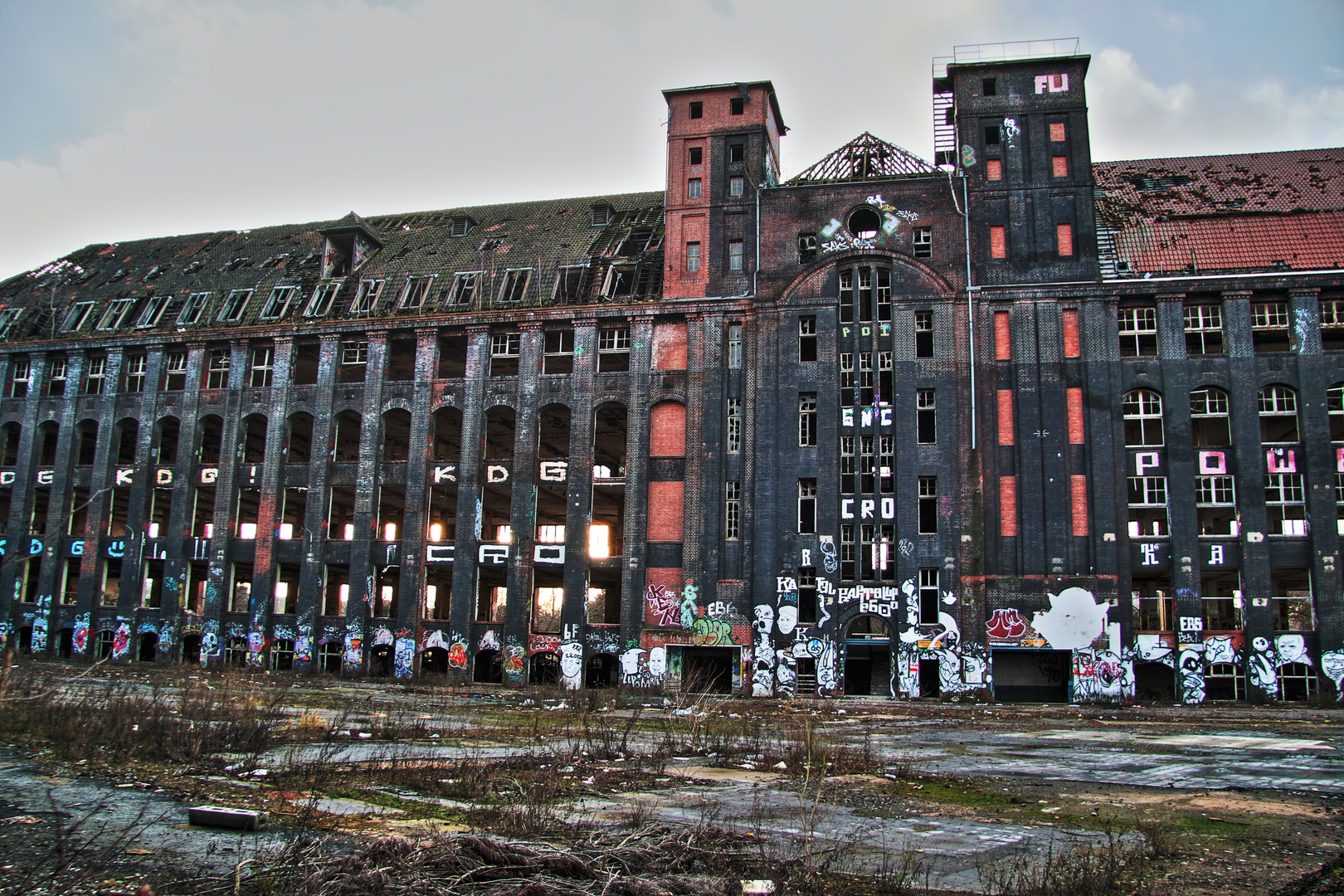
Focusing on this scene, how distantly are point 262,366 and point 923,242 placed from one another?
2780 cm

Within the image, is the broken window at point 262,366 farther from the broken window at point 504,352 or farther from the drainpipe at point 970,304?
the drainpipe at point 970,304

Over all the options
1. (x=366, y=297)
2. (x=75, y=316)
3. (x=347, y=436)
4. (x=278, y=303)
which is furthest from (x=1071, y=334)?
(x=75, y=316)

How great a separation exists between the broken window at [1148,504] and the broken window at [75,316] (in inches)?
1781

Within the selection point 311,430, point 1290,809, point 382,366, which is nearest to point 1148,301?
point 1290,809

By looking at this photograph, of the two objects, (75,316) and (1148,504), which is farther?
(75,316)

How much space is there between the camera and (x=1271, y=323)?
32156 millimetres

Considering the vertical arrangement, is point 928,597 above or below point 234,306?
below

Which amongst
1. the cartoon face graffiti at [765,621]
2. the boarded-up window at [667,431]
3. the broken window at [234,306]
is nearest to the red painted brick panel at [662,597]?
the cartoon face graffiti at [765,621]

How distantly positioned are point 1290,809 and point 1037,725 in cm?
1225

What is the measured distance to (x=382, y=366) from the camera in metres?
37.7

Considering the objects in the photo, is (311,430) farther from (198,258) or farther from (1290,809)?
(1290,809)

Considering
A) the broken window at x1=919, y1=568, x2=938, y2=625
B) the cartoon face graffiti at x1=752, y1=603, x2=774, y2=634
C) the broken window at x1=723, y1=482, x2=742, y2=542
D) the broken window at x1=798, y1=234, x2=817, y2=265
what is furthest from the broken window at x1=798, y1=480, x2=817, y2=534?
the broken window at x1=798, y1=234, x2=817, y2=265

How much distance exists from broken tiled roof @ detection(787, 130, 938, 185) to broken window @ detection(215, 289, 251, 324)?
24549 mm

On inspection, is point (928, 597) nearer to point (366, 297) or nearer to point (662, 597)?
point (662, 597)
